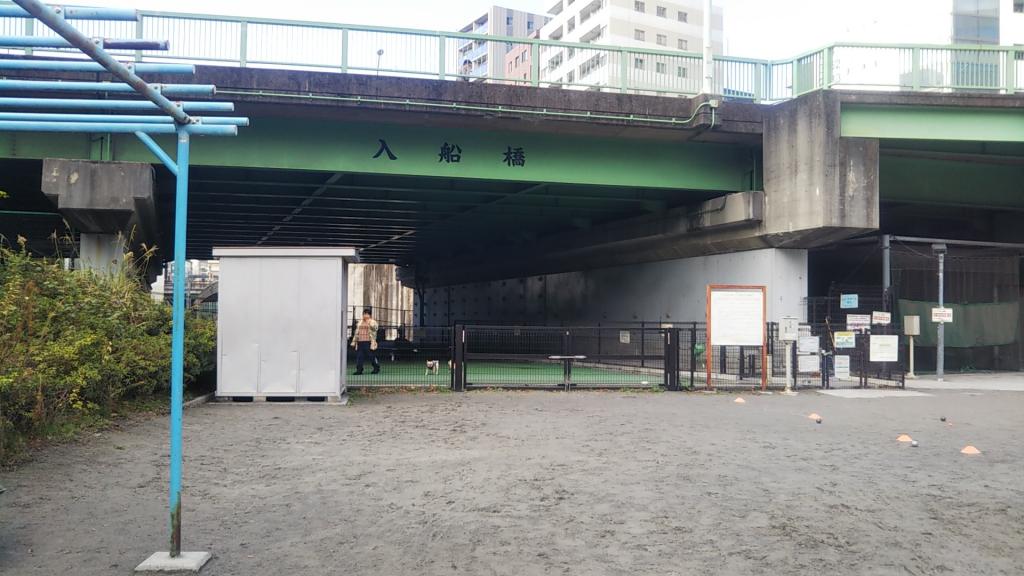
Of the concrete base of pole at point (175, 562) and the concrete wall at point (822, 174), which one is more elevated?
the concrete wall at point (822, 174)

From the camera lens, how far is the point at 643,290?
30.0m

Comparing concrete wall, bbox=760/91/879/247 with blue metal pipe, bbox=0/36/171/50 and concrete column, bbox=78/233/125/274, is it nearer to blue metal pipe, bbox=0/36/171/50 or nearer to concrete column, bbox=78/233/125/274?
concrete column, bbox=78/233/125/274

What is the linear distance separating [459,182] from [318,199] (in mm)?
6247

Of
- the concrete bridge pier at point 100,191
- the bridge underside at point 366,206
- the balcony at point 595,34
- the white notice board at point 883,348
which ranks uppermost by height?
the balcony at point 595,34

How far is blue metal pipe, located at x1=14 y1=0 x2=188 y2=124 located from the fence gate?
501 inches

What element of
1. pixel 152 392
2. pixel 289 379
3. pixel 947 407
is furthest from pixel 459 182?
pixel 947 407

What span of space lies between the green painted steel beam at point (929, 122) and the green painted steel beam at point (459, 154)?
338cm

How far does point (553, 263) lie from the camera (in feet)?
118

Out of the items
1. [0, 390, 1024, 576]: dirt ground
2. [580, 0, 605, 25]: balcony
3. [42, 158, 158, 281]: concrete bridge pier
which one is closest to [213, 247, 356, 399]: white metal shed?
[0, 390, 1024, 576]: dirt ground

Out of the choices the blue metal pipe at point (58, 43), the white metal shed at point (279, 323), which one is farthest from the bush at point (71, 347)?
the blue metal pipe at point (58, 43)

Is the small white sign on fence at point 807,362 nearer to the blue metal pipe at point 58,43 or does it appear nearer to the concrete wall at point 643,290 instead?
the concrete wall at point 643,290

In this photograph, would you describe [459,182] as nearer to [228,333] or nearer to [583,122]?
[583,122]

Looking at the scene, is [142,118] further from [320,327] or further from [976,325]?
[976,325]

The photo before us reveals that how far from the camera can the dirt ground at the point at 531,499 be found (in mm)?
5738
